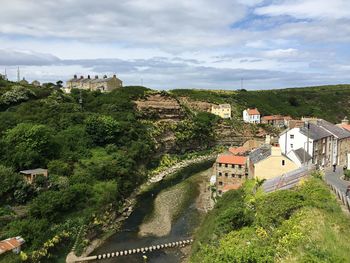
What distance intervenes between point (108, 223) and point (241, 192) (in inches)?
614

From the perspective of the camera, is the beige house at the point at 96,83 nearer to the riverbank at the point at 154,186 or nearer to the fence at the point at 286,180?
the riverbank at the point at 154,186

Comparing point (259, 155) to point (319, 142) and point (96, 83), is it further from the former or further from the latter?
point (96, 83)

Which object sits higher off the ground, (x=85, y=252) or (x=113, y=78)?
(x=113, y=78)

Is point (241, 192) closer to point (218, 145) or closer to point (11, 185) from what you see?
point (11, 185)

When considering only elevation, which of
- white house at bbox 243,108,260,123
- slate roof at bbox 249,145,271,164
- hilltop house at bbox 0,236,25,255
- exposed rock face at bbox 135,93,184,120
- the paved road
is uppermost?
exposed rock face at bbox 135,93,184,120

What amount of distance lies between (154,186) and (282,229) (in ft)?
118

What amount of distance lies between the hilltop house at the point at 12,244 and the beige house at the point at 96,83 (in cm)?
7335

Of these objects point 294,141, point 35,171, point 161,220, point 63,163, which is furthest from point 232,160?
point 35,171

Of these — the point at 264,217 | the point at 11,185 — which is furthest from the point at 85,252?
the point at 264,217

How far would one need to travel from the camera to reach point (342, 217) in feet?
74.2

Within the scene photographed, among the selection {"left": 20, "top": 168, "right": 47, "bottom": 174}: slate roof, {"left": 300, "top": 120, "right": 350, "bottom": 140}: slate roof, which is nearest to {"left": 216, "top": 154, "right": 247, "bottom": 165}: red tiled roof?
{"left": 300, "top": 120, "right": 350, "bottom": 140}: slate roof

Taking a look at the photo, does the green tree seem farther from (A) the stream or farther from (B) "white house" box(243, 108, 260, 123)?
(B) "white house" box(243, 108, 260, 123)

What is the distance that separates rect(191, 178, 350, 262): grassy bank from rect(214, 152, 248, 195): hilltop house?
893 centimetres

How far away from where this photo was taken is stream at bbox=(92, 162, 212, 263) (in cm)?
3506
